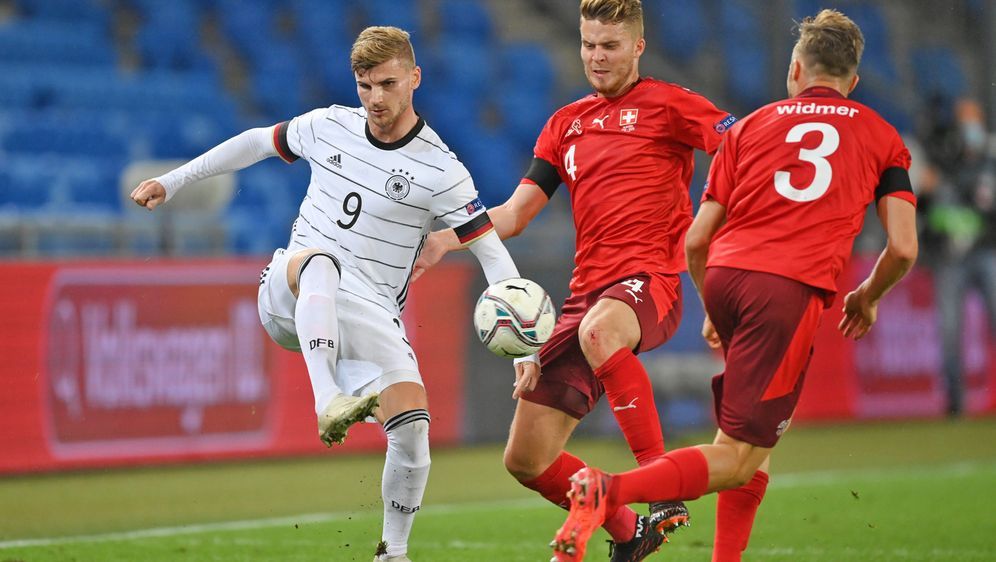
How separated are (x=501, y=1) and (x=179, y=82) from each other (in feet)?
20.0

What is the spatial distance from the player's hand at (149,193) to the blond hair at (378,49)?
1063 mm

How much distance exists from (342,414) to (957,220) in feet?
37.5


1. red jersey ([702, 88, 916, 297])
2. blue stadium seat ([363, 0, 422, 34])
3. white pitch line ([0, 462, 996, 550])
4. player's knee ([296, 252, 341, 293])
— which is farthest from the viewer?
blue stadium seat ([363, 0, 422, 34])

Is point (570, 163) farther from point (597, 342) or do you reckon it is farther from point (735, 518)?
point (735, 518)

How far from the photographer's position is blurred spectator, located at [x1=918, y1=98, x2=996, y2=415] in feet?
48.7

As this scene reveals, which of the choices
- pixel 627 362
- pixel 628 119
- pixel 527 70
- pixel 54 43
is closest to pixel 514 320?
pixel 627 362

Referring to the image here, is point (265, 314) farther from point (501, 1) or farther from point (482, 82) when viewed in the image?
point (501, 1)

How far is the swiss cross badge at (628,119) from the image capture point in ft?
21.2

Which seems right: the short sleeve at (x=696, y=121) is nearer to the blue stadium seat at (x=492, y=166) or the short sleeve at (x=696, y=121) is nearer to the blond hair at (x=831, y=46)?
the blond hair at (x=831, y=46)

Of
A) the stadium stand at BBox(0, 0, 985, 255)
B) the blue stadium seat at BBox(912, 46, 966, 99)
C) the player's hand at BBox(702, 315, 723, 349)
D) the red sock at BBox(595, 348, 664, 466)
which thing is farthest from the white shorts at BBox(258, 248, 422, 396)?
the blue stadium seat at BBox(912, 46, 966, 99)

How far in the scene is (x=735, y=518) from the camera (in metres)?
5.78

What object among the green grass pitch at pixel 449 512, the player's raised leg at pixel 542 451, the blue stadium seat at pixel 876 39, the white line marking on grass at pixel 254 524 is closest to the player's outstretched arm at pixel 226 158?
the player's raised leg at pixel 542 451

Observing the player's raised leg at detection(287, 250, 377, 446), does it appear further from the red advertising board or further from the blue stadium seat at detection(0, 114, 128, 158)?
the blue stadium seat at detection(0, 114, 128, 158)

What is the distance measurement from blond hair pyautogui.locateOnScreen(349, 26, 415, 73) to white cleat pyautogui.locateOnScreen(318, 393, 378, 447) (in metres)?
1.43
